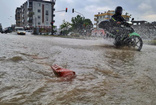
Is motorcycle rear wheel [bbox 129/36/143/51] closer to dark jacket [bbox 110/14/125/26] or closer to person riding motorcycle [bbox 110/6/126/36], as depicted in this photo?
person riding motorcycle [bbox 110/6/126/36]

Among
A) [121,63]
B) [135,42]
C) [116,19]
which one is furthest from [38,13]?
[121,63]

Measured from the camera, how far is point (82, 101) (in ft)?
4.62

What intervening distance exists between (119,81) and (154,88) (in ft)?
1.42

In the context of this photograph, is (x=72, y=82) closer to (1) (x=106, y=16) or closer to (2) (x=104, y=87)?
(2) (x=104, y=87)

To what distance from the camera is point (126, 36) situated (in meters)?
7.27

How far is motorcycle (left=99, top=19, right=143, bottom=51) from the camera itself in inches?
274

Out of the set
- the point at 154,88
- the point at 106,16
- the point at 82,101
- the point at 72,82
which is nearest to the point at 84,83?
the point at 72,82

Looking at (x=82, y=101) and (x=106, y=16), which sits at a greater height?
(x=106, y=16)

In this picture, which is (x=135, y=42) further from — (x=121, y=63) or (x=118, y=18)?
(x=121, y=63)

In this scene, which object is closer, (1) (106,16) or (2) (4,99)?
(2) (4,99)

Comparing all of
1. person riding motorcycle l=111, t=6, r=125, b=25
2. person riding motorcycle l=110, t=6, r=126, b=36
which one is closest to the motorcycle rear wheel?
person riding motorcycle l=110, t=6, r=126, b=36

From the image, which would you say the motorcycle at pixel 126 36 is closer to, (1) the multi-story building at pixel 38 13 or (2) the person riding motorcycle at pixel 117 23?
(2) the person riding motorcycle at pixel 117 23

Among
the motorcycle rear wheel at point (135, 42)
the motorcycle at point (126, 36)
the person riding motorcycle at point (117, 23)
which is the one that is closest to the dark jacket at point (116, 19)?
the person riding motorcycle at point (117, 23)

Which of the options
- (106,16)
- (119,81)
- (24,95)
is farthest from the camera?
(106,16)
